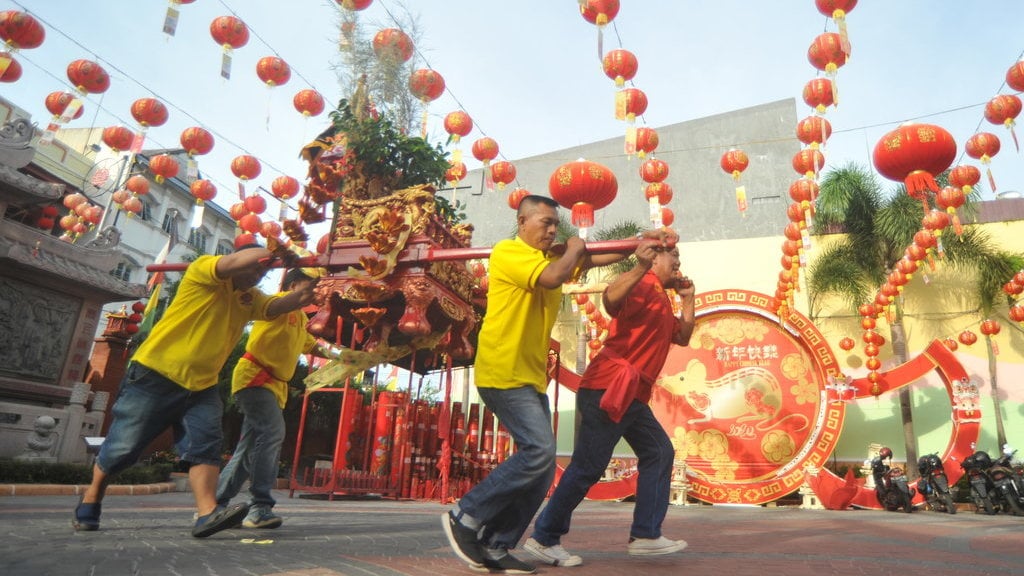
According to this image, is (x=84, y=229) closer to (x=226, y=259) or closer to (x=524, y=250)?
(x=226, y=259)

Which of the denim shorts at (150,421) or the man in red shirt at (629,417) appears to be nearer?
the man in red shirt at (629,417)

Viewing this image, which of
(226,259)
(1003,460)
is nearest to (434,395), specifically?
(1003,460)

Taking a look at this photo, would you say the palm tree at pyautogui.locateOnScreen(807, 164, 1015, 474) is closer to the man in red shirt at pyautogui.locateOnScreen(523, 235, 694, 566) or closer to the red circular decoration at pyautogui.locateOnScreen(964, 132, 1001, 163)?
the red circular decoration at pyautogui.locateOnScreen(964, 132, 1001, 163)

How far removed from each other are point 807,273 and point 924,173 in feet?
29.7

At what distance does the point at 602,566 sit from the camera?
2.80m

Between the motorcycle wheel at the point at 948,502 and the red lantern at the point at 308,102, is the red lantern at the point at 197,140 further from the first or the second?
the motorcycle wheel at the point at 948,502

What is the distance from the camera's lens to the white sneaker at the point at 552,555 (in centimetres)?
278

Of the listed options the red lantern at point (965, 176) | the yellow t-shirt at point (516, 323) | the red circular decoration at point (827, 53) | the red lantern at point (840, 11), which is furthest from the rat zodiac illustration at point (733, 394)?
the yellow t-shirt at point (516, 323)

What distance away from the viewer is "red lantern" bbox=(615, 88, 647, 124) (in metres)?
9.83

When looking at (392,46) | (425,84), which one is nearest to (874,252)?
(425,84)

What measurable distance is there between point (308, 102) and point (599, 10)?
610cm

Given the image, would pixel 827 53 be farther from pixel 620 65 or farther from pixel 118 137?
pixel 118 137

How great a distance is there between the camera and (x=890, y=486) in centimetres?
1085

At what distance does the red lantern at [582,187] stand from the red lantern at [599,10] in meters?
2.10
